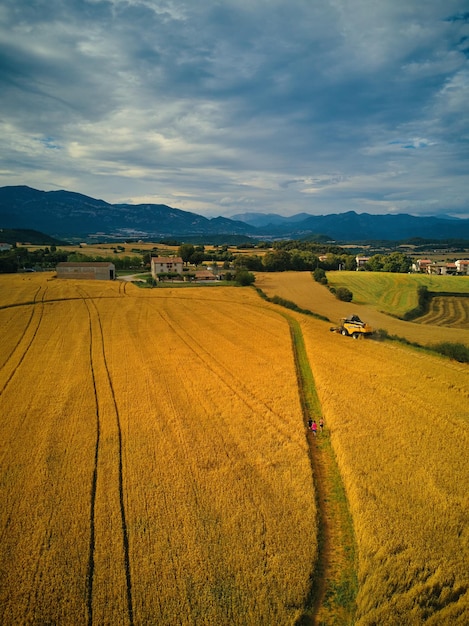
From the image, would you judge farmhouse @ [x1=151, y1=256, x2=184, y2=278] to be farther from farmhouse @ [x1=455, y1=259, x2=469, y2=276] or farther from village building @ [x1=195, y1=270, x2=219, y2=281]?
farmhouse @ [x1=455, y1=259, x2=469, y2=276]

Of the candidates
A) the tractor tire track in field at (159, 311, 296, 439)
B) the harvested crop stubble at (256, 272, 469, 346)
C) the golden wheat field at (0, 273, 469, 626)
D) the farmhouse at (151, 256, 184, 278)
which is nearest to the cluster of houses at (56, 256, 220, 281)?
the farmhouse at (151, 256, 184, 278)

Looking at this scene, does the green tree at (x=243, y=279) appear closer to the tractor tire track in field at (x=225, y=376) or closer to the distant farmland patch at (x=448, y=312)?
the distant farmland patch at (x=448, y=312)

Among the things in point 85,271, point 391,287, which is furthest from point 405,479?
point 85,271

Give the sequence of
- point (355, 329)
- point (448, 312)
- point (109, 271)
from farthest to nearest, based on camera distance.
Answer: point (109, 271)
point (448, 312)
point (355, 329)

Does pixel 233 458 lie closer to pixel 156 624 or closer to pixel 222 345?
pixel 156 624

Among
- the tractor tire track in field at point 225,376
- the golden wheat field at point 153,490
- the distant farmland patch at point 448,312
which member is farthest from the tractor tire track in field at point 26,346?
the distant farmland patch at point 448,312

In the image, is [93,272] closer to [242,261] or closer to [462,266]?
[242,261]
